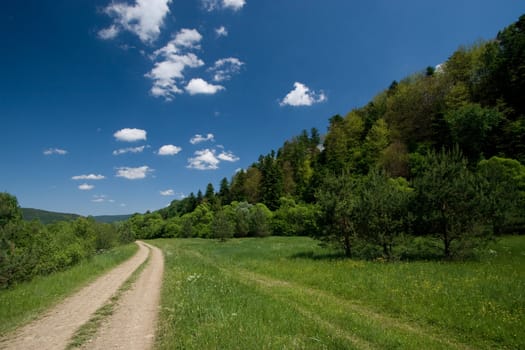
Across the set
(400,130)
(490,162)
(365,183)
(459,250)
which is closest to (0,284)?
(365,183)

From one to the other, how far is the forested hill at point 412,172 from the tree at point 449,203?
7 cm

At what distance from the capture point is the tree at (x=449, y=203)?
16.8 meters

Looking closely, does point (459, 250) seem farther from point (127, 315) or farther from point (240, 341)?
point (127, 315)

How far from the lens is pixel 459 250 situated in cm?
1705

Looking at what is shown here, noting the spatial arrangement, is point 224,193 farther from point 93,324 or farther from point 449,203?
point 93,324

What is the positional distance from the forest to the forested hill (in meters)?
0.12

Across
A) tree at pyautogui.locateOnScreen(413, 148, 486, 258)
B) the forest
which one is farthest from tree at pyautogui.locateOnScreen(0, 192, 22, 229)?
tree at pyautogui.locateOnScreen(413, 148, 486, 258)

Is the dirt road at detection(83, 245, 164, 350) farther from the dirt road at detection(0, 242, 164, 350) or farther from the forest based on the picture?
the forest

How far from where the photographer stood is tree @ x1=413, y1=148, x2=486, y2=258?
16.8 metres

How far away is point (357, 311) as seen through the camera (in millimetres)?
8844

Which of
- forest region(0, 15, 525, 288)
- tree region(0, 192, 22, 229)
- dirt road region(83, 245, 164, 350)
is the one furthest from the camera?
tree region(0, 192, 22, 229)

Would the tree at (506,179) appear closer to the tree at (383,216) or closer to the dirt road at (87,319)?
the tree at (383,216)

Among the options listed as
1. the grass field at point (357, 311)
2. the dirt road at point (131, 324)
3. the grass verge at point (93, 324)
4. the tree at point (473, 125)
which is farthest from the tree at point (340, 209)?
the tree at point (473, 125)

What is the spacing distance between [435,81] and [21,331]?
74.2m
